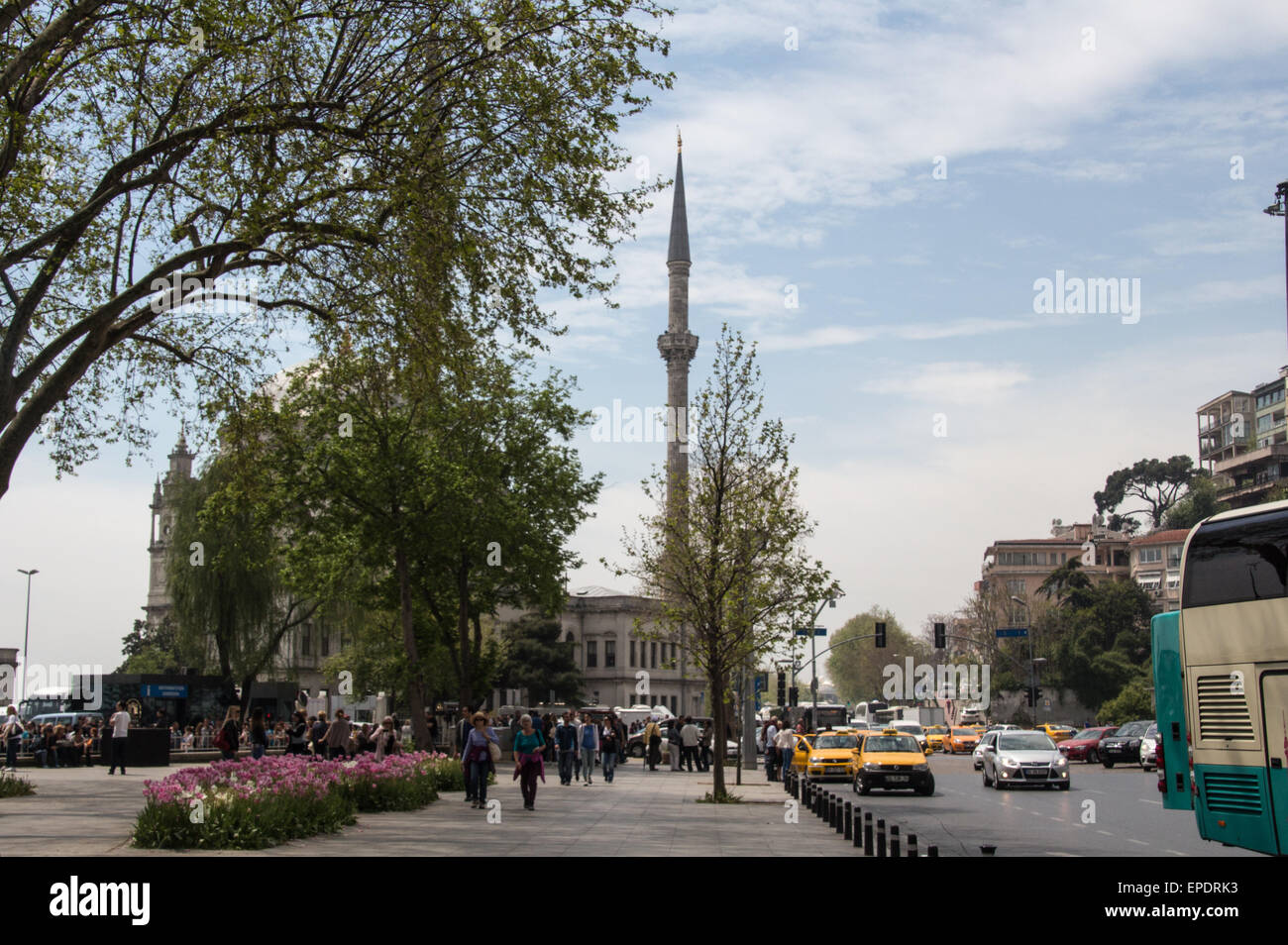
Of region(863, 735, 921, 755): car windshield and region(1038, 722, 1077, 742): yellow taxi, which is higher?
region(863, 735, 921, 755): car windshield

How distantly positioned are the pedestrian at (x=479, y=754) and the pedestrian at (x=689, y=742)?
1948 centimetres

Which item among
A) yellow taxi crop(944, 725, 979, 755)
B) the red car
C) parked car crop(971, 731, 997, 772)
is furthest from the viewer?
yellow taxi crop(944, 725, 979, 755)

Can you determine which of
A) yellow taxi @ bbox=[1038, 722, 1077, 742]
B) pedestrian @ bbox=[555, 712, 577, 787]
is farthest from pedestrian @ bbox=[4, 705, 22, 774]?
yellow taxi @ bbox=[1038, 722, 1077, 742]

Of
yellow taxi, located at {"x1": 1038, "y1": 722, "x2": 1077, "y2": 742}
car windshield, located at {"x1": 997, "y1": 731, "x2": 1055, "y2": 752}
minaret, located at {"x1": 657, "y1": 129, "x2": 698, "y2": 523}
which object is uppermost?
minaret, located at {"x1": 657, "y1": 129, "x2": 698, "y2": 523}

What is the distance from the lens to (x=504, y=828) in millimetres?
19609

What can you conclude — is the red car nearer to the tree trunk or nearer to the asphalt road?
the asphalt road

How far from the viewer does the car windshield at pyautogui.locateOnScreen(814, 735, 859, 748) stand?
39.2m

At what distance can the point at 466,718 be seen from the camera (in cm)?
2903

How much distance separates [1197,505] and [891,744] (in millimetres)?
80102

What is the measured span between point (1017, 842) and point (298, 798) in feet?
33.0

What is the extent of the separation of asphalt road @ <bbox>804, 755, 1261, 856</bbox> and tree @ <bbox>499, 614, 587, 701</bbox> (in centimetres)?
5986

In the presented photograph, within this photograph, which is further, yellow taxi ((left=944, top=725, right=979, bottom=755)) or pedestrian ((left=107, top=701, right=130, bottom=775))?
yellow taxi ((left=944, top=725, right=979, bottom=755))

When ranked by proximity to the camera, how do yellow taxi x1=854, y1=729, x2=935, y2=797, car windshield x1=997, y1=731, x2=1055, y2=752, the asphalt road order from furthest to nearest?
car windshield x1=997, y1=731, x2=1055, y2=752, yellow taxi x1=854, y1=729, x2=935, y2=797, the asphalt road
